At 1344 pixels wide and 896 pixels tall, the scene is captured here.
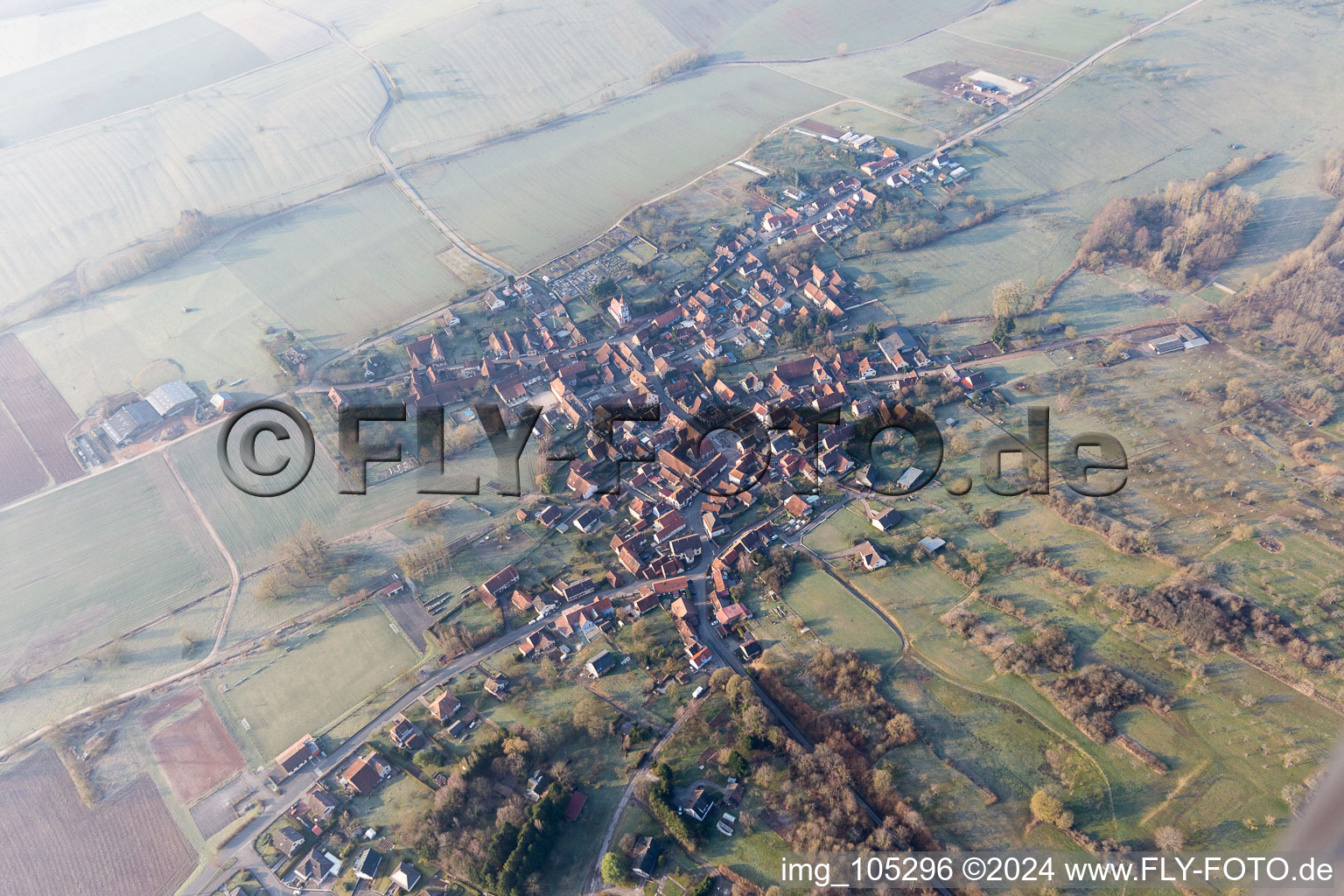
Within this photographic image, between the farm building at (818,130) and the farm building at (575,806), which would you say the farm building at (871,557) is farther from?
the farm building at (818,130)

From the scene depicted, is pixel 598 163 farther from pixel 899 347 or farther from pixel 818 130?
pixel 899 347

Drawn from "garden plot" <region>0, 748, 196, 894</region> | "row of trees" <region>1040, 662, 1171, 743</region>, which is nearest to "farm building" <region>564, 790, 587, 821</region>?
"garden plot" <region>0, 748, 196, 894</region>

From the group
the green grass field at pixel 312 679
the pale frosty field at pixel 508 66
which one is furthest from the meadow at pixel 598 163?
the green grass field at pixel 312 679

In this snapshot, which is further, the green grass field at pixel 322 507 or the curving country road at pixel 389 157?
the curving country road at pixel 389 157

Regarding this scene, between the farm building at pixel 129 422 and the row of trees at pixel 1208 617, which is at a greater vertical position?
the farm building at pixel 129 422

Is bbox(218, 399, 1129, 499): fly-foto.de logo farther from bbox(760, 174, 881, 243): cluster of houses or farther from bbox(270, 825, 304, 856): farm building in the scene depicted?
bbox(760, 174, 881, 243): cluster of houses

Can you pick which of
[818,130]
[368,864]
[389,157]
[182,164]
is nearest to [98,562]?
[368,864]
